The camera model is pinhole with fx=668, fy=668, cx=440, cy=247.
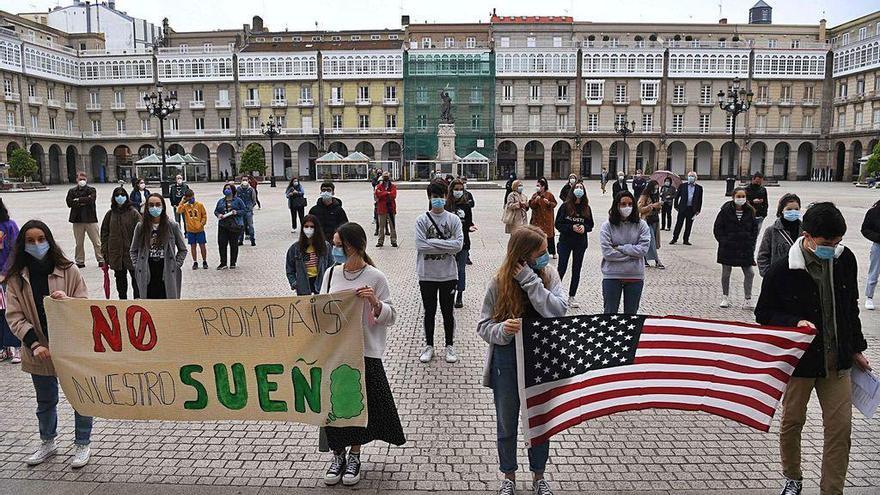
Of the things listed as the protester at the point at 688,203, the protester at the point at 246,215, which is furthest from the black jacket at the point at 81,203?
the protester at the point at 688,203

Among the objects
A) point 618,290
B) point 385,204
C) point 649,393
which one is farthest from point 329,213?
point 649,393

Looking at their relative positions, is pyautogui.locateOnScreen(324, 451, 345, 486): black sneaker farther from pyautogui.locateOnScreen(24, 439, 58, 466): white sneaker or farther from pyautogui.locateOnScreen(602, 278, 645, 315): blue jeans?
pyautogui.locateOnScreen(602, 278, 645, 315): blue jeans

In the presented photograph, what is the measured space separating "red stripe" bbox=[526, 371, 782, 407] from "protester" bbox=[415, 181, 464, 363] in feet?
10.4

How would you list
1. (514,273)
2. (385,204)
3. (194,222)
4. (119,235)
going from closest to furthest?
(514,273), (119,235), (194,222), (385,204)

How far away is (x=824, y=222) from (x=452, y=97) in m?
67.8

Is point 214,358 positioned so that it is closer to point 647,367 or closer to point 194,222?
point 647,367

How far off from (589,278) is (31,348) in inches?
403

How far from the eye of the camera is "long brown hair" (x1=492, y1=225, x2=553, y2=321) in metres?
4.16

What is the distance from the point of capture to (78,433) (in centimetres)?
504

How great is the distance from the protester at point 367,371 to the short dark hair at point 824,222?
2829 millimetres

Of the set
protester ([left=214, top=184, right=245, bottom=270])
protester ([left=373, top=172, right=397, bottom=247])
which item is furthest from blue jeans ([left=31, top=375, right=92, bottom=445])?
protester ([left=373, top=172, right=397, bottom=247])

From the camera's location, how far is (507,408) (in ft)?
14.3

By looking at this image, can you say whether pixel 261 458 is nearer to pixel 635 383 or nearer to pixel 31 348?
pixel 31 348

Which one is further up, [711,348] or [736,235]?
[736,235]
